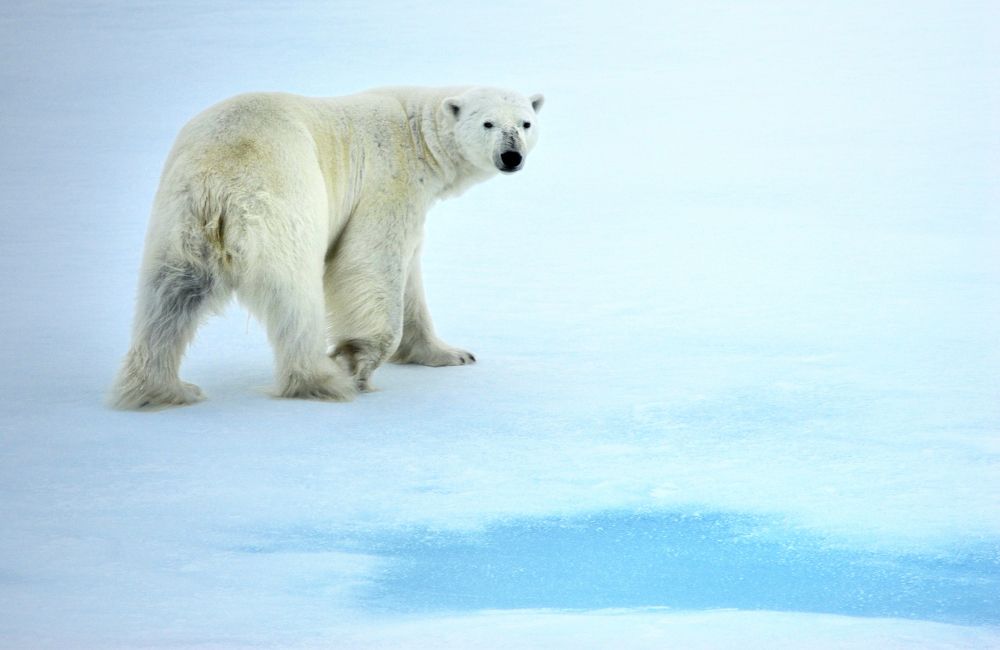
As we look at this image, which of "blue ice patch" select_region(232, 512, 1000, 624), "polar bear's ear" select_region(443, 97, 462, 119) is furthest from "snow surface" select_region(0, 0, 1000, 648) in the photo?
"polar bear's ear" select_region(443, 97, 462, 119)

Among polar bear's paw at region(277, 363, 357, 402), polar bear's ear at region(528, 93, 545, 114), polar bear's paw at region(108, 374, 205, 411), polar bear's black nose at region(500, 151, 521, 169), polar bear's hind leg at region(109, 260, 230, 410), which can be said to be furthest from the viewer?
polar bear's ear at region(528, 93, 545, 114)

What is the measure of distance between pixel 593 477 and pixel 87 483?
153 cm

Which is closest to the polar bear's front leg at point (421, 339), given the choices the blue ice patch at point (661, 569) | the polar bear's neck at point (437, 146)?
the polar bear's neck at point (437, 146)

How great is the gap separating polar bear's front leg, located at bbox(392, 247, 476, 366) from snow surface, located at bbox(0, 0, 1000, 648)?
0.09 meters

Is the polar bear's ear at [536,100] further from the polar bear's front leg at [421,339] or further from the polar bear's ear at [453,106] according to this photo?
the polar bear's front leg at [421,339]

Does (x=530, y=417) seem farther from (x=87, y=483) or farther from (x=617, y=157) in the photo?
(x=617, y=157)

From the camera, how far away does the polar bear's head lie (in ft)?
15.0

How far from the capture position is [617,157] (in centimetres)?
1126

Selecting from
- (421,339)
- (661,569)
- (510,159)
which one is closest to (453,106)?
(510,159)

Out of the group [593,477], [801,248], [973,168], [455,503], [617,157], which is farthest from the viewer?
[617,157]

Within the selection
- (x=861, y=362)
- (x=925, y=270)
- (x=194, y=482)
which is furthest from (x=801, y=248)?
(x=194, y=482)

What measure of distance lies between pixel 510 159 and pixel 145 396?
1.62 metres

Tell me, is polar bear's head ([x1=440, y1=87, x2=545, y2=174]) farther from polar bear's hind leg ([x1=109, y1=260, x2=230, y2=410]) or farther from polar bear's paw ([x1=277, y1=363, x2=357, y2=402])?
polar bear's hind leg ([x1=109, y1=260, x2=230, y2=410])

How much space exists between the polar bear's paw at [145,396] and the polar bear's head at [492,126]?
1459 mm
